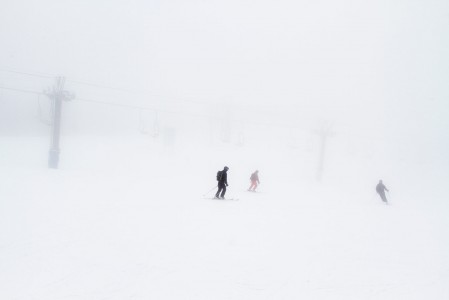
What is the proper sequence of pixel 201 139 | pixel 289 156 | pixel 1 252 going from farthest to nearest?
1. pixel 201 139
2. pixel 289 156
3. pixel 1 252

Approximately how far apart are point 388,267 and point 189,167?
30.8 meters

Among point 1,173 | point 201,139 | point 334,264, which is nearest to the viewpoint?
point 334,264

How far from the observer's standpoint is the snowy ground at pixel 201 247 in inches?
370

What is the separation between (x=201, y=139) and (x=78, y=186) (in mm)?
44107

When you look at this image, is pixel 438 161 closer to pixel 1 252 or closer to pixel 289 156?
pixel 289 156

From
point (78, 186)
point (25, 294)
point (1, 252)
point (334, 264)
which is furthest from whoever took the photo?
point (78, 186)

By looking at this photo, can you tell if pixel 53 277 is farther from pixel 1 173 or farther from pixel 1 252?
pixel 1 173

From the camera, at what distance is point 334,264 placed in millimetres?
11688

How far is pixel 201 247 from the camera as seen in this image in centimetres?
1190

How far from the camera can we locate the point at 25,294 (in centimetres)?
836

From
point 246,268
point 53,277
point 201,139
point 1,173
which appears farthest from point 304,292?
point 201,139

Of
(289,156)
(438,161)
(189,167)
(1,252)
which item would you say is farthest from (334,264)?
(438,161)

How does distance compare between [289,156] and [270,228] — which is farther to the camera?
[289,156]

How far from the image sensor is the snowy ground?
30.8 feet
